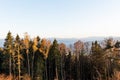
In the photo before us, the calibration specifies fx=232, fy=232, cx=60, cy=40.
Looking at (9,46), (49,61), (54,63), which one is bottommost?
(54,63)

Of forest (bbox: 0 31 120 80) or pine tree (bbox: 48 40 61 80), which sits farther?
pine tree (bbox: 48 40 61 80)

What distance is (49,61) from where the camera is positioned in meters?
58.0

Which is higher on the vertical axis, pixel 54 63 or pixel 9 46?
pixel 9 46

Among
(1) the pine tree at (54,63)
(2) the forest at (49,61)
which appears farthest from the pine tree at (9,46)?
(1) the pine tree at (54,63)

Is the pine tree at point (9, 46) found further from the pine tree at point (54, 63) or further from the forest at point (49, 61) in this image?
the pine tree at point (54, 63)

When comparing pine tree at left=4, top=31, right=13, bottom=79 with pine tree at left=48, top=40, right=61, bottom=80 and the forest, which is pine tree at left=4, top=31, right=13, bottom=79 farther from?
pine tree at left=48, top=40, right=61, bottom=80

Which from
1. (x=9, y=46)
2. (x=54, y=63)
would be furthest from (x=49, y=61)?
(x=9, y=46)

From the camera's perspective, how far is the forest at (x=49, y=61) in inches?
2153

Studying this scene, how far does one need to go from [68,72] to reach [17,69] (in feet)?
43.5

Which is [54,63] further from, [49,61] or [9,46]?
[9,46]

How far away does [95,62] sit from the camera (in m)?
55.7

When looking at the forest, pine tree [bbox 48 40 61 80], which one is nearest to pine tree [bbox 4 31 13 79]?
the forest

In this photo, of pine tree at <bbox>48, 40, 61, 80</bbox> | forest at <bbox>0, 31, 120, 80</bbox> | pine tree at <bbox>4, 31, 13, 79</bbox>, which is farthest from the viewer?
pine tree at <bbox>48, 40, 61, 80</bbox>

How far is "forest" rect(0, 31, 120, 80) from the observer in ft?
179
